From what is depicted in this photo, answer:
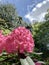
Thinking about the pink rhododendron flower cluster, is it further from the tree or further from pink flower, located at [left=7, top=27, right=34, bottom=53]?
the tree

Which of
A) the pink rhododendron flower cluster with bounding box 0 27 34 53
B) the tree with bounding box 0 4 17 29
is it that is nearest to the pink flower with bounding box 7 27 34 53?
the pink rhododendron flower cluster with bounding box 0 27 34 53

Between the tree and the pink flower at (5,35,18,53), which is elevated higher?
the tree

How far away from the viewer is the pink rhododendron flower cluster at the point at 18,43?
75.4 inches

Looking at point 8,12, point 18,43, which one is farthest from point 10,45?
point 8,12

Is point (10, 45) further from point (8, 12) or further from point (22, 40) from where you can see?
point (8, 12)

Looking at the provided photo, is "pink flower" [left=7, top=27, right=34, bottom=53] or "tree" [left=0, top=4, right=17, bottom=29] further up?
"tree" [left=0, top=4, right=17, bottom=29]

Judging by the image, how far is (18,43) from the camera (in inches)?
76.0

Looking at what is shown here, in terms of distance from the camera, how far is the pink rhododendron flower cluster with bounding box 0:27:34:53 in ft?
6.28

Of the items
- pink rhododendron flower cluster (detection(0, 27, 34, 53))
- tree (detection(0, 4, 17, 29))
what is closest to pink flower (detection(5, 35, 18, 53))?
pink rhododendron flower cluster (detection(0, 27, 34, 53))

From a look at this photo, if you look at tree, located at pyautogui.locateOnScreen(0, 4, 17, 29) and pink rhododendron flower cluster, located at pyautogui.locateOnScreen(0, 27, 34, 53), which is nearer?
pink rhododendron flower cluster, located at pyautogui.locateOnScreen(0, 27, 34, 53)

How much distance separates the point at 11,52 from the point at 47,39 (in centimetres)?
1941

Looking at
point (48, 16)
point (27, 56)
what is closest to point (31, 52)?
point (27, 56)

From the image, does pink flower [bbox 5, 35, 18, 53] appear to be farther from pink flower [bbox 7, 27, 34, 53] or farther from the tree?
the tree

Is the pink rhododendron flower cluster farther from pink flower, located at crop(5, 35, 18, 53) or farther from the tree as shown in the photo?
the tree
